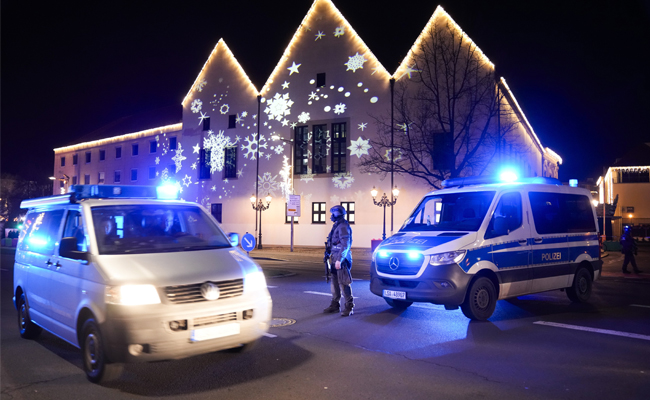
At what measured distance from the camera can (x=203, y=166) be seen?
1647 inches

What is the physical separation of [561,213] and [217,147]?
3419 cm

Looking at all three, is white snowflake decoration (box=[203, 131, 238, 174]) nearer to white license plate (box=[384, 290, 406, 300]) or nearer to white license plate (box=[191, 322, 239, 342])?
white license plate (box=[384, 290, 406, 300])

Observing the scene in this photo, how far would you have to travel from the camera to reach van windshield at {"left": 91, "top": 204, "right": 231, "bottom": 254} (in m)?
5.47

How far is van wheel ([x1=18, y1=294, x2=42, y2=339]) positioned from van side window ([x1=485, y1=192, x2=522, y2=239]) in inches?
272

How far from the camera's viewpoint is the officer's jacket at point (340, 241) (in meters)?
8.52

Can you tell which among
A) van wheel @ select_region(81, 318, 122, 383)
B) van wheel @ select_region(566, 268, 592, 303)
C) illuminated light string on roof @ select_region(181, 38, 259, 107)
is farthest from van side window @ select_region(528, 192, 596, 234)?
illuminated light string on roof @ select_region(181, 38, 259, 107)

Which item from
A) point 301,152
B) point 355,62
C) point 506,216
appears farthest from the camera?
point 301,152

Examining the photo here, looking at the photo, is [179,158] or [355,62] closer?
[355,62]

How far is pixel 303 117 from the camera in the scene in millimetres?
36500

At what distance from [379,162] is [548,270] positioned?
22.6m

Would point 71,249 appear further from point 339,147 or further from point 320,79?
point 320,79

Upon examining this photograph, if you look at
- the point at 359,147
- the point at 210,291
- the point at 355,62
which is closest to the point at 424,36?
the point at 355,62

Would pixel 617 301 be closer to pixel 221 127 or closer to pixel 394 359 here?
pixel 394 359

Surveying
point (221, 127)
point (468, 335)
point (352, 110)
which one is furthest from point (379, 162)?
point (468, 335)
